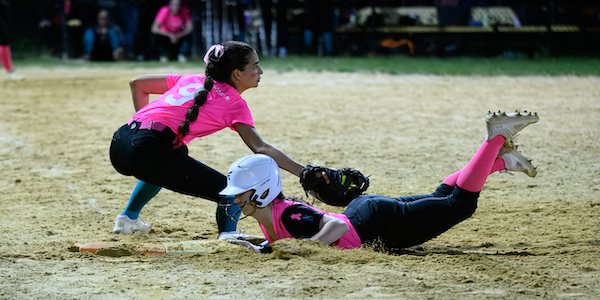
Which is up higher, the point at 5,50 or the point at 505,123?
the point at 505,123

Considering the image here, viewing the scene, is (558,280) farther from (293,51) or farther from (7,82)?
(293,51)

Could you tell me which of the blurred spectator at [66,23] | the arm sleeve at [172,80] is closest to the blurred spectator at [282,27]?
the blurred spectator at [66,23]

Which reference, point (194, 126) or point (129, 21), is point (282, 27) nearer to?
point (129, 21)

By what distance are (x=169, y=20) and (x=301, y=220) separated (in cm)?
1221

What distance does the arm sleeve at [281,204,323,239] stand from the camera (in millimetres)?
3680

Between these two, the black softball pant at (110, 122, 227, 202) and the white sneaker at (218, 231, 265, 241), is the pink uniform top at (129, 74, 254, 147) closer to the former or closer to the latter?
the black softball pant at (110, 122, 227, 202)

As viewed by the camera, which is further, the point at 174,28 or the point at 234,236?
the point at 174,28

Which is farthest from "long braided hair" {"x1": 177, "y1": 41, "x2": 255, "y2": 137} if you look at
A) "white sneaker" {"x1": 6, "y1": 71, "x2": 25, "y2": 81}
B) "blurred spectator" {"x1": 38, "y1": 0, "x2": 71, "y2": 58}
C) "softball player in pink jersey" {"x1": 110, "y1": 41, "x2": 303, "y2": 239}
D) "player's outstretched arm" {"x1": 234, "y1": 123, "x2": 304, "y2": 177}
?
"blurred spectator" {"x1": 38, "y1": 0, "x2": 71, "y2": 58}

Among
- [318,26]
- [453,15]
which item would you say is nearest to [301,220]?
[453,15]

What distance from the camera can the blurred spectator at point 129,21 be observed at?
15.6 meters

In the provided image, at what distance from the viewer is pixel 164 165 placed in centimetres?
369

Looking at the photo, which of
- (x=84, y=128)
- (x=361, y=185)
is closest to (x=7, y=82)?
(x=84, y=128)

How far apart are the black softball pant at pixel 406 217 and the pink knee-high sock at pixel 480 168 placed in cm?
5

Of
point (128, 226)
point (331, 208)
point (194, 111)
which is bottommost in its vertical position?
point (331, 208)
